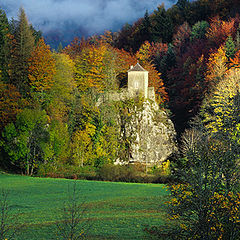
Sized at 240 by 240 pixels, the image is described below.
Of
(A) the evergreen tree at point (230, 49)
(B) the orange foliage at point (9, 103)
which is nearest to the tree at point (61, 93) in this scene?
Result: (B) the orange foliage at point (9, 103)

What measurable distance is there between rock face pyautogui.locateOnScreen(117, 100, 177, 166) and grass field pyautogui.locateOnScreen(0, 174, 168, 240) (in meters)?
15.3

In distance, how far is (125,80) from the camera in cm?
4766

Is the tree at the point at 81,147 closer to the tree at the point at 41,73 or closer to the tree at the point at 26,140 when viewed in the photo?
the tree at the point at 26,140

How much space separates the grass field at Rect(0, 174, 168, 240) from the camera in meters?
12.6

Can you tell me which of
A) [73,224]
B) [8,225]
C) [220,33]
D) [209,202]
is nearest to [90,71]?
[220,33]

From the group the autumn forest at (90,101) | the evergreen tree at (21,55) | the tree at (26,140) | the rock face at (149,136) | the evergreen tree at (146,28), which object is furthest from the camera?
the evergreen tree at (146,28)

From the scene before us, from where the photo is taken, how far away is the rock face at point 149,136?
41719 mm

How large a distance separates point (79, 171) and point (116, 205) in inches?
709

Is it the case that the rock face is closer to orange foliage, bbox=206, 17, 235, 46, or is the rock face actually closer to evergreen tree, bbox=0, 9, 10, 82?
orange foliage, bbox=206, 17, 235, 46

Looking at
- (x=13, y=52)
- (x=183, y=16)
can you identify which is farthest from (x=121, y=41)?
(x=13, y=52)

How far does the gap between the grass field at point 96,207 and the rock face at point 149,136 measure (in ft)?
50.3

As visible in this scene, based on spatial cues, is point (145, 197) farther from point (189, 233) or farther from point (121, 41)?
point (121, 41)

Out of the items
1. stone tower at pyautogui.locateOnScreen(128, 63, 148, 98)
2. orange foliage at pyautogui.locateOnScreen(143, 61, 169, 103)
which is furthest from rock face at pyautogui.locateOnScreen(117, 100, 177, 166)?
orange foliage at pyautogui.locateOnScreen(143, 61, 169, 103)

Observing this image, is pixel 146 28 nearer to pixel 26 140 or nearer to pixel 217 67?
pixel 217 67
